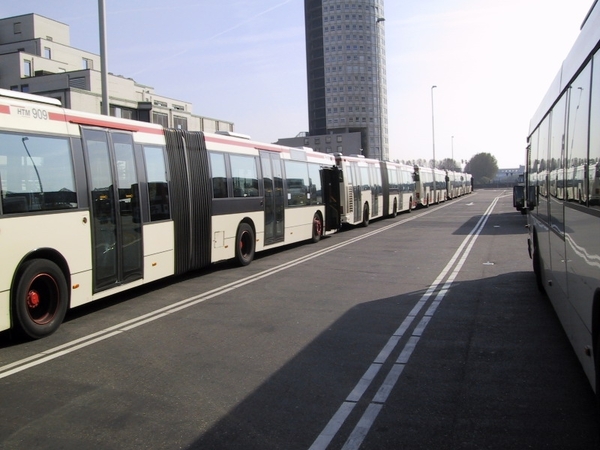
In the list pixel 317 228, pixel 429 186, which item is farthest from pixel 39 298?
pixel 429 186

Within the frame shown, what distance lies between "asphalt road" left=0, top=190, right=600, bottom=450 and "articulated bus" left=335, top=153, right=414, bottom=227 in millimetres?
12804

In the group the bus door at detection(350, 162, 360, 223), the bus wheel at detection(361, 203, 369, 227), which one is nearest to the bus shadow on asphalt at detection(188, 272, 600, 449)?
the bus door at detection(350, 162, 360, 223)

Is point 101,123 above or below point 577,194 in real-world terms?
above

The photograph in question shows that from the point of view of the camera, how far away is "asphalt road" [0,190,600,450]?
14.9 ft

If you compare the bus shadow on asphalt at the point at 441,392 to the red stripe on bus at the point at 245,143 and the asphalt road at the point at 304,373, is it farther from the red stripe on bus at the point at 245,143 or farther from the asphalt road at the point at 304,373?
the red stripe on bus at the point at 245,143

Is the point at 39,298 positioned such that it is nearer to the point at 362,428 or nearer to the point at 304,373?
the point at 304,373

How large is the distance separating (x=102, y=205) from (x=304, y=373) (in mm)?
4683

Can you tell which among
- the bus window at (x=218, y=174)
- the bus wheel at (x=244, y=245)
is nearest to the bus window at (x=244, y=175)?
the bus window at (x=218, y=174)

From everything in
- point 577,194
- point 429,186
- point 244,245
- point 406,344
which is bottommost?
point 406,344

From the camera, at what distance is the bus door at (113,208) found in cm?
876

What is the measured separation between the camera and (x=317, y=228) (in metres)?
20.0

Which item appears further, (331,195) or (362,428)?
(331,195)

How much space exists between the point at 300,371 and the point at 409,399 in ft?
4.23

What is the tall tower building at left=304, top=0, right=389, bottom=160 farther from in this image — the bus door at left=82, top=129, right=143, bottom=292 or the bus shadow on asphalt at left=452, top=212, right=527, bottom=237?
the bus door at left=82, top=129, right=143, bottom=292
